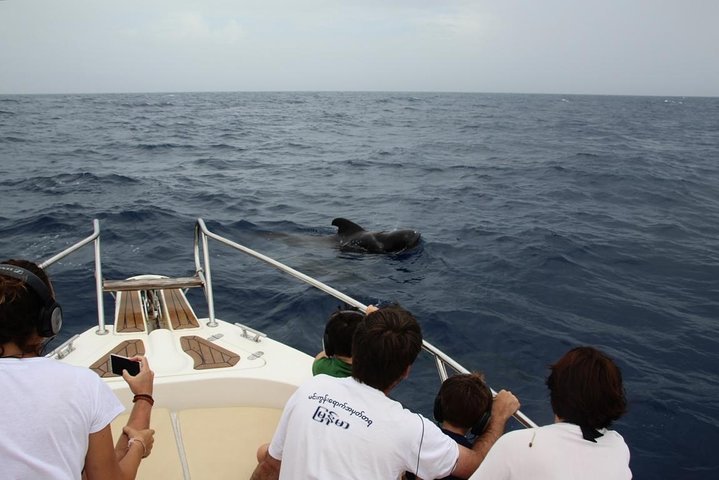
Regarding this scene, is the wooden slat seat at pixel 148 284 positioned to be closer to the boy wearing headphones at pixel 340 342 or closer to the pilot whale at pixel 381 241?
the boy wearing headphones at pixel 340 342

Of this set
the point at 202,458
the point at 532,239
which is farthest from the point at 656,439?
the point at 532,239

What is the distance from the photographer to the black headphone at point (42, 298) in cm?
228

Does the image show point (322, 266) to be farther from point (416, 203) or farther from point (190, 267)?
point (416, 203)

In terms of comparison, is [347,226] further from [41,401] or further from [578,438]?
[41,401]

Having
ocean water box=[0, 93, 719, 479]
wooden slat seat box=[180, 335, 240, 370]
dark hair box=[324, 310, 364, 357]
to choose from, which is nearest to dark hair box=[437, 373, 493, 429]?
dark hair box=[324, 310, 364, 357]

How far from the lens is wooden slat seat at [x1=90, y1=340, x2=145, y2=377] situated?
4.66 m

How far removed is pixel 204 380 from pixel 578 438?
2.89 meters

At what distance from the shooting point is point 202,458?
411 centimetres

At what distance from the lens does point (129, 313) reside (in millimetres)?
5953

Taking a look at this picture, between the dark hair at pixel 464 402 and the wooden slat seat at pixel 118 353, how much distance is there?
2592mm

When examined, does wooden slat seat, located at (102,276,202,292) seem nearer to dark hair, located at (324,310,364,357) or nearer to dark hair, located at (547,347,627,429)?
dark hair, located at (324,310,364,357)

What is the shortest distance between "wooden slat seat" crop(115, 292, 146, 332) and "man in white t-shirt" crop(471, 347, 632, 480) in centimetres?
391

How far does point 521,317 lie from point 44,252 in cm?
907

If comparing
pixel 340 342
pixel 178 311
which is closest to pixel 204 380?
pixel 340 342
